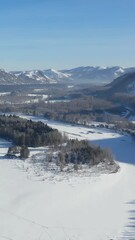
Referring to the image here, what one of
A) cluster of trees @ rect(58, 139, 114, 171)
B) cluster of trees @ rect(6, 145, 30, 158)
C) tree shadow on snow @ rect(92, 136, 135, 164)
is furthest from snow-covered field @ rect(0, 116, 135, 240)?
tree shadow on snow @ rect(92, 136, 135, 164)

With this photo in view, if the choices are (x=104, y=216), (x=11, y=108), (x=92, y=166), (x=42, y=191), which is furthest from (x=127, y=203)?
(x=11, y=108)

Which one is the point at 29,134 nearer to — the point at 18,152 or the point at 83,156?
the point at 18,152

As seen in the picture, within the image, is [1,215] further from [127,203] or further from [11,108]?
[11,108]

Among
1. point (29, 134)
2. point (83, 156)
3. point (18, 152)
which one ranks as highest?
point (29, 134)

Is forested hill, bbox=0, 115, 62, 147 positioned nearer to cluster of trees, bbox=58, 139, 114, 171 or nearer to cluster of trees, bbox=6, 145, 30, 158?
cluster of trees, bbox=6, 145, 30, 158

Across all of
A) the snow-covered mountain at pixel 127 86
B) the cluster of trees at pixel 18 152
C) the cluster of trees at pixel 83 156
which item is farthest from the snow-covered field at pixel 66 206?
the snow-covered mountain at pixel 127 86

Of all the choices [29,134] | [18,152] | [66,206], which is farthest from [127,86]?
[66,206]
